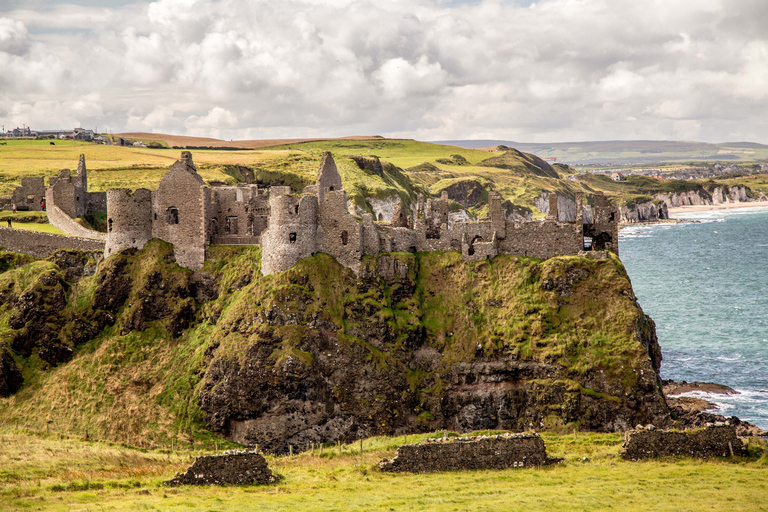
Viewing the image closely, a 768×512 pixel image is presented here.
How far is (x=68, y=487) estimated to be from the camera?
109ft

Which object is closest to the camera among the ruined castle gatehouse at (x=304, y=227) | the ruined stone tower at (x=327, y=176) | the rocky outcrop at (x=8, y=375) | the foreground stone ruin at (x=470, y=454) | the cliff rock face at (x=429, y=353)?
the foreground stone ruin at (x=470, y=454)

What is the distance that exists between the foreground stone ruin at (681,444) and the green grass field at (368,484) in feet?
2.52

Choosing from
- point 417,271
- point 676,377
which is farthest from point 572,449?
point 676,377

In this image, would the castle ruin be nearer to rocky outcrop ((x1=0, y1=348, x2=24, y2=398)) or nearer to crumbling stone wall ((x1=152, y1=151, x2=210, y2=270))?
crumbling stone wall ((x1=152, y1=151, x2=210, y2=270))

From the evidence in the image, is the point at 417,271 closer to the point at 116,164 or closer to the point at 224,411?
the point at 224,411

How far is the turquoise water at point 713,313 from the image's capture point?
262ft

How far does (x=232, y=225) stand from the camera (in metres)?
66.8

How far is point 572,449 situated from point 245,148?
6347 inches

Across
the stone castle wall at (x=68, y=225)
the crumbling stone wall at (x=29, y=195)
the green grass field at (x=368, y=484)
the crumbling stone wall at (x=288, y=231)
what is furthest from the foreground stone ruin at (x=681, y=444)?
the crumbling stone wall at (x=29, y=195)

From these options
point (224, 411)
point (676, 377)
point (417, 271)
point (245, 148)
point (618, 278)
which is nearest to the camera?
point (224, 411)

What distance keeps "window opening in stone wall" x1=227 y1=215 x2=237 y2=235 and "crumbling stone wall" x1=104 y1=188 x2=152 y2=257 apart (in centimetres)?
668

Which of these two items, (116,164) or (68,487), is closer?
(68,487)

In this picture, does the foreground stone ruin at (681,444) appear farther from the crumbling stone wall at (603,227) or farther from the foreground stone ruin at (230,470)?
the crumbling stone wall at (603,227)

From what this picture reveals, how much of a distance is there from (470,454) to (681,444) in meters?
12.0
